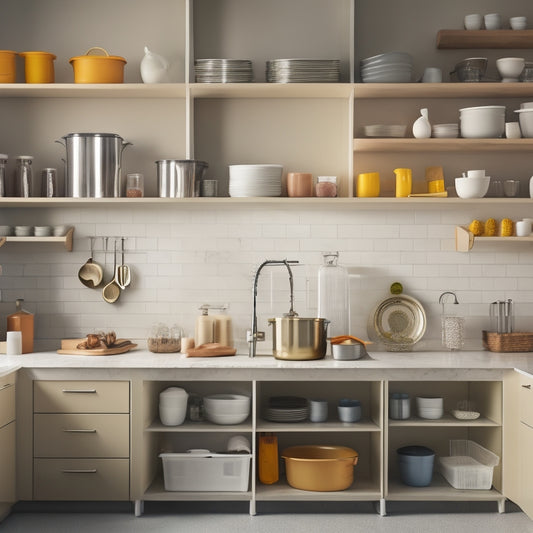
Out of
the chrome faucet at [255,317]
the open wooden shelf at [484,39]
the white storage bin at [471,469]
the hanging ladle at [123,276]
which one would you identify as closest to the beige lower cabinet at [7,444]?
the hanging ladle at [123,276]

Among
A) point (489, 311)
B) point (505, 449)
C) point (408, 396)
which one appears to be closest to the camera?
point (505, 449)

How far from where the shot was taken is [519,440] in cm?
431

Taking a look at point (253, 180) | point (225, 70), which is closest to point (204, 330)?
point (253, 180)

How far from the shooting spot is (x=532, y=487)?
161 inches

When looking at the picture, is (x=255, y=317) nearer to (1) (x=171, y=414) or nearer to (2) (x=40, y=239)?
(1) (x=171, y=414)

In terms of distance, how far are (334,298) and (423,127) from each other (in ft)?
3.85

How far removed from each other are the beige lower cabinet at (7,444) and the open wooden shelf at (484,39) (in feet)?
10.6

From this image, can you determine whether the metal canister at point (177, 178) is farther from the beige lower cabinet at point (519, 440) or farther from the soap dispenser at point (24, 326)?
the beige lower cabinet at point (519, 440)

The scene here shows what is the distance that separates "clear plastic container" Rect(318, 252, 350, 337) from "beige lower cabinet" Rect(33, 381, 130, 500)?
1.37 meters

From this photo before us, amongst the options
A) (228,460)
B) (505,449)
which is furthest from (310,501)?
(505,449)

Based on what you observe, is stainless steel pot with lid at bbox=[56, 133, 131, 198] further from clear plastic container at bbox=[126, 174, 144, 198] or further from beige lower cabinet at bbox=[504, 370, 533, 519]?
beige lower cabinet at bbox=[504, 370, 533, 519]

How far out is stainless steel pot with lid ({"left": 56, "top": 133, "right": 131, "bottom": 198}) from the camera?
4.90m

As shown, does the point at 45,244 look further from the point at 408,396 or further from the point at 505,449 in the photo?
the point at 505,449

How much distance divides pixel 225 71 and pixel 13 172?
1517 mm
